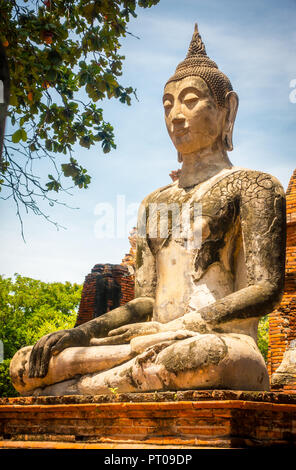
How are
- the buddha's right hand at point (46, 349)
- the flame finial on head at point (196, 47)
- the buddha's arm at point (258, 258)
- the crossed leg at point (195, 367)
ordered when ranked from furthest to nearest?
the flame finial on head at point (196, 47) < the buddha's right hand at point (46, 349) < the buddha's arm at point (258, 258) < the crossed leg at point (195, 367)

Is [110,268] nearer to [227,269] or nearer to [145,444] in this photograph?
[227,269]

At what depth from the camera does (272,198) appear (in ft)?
14.4

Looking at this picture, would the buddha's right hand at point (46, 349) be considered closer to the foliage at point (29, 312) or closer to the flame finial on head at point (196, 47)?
the flame finial on head at point (196, 47)

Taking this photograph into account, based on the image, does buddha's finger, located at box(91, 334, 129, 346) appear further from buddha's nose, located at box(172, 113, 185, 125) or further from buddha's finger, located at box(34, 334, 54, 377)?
buddha's nose, located at box(172, 113, 185, 125)

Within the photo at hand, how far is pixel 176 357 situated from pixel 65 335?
3.72ft

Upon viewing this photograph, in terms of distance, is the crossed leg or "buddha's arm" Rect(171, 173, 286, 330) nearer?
the crossed leg

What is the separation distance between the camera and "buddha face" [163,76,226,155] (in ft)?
16.1

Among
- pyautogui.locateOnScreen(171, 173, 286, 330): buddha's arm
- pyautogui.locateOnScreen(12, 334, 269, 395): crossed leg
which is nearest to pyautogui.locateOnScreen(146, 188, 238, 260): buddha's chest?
pyautogui.locateOnScreen(171, 173, 286, 330): buddha's arm

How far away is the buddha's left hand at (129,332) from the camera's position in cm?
425

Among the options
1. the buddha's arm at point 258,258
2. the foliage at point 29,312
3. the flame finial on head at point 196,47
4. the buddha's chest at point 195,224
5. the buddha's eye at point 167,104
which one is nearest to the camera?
the buddha's arm at point 258,258

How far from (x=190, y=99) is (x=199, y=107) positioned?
115mm

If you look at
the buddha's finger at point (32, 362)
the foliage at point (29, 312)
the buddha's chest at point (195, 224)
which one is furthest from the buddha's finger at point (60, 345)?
the foliage at point (29, 312)

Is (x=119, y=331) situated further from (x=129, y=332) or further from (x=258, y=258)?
(x=258, y=258)

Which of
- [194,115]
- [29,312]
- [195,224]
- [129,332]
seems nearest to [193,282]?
[195,224]
